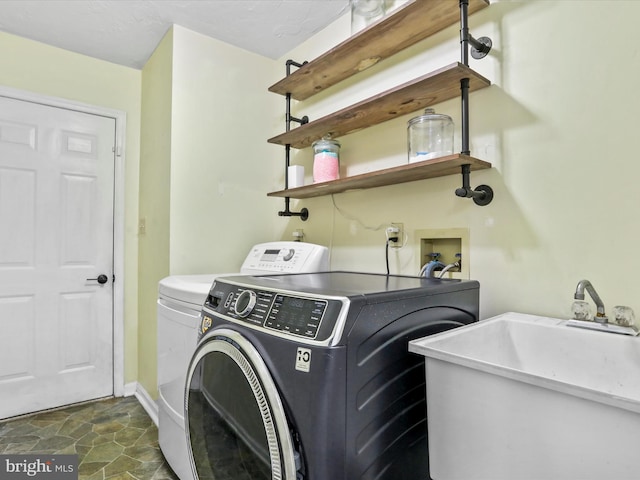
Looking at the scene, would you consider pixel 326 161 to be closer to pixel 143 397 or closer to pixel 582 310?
pixel 582 310

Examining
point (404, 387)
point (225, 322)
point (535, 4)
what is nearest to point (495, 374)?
point (404, 387)

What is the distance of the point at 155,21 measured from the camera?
6.77ft

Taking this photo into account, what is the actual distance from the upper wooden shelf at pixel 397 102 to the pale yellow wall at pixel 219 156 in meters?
0.50

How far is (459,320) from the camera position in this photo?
117 cm

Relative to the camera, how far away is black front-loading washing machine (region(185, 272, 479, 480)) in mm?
772

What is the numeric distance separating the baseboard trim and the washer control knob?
1.62 metres

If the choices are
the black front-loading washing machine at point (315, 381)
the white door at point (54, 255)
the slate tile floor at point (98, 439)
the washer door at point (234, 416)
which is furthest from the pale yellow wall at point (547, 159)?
the white door at point (54, 255)

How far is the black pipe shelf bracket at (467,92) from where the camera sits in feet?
4.10

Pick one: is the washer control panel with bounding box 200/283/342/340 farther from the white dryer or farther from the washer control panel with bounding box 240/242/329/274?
the washer control panel with bounding box 240/242/329/274

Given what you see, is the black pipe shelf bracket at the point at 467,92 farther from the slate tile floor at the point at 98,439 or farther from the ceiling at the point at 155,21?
the slate tile floor at the point at 98,439

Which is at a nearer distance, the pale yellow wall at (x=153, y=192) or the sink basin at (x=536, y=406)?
the sink basin at (x=536, y=406)

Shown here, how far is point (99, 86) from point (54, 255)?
4.06 ft

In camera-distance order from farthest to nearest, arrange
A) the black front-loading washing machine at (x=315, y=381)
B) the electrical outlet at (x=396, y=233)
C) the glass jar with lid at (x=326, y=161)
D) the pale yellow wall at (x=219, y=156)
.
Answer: the pale yellow wall at (x=219, y=156) < the glass jar with lid at (x=326, y=161) < the electrical outlet at (x=396, y=233) < the black front-loading washing machine at (x=315, y=381)

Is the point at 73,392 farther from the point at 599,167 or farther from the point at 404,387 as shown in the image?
the point at 599,167
